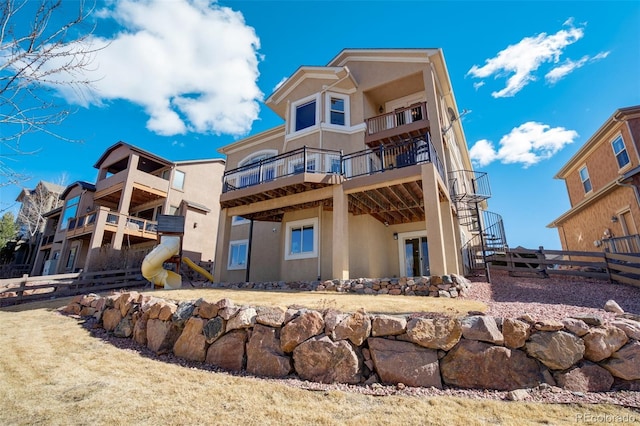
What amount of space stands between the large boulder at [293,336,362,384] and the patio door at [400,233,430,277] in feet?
31.6

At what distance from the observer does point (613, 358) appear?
11.9 feet

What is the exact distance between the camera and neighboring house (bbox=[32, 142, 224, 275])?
64.1 feet

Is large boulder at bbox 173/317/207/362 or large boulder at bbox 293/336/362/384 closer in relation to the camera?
large boulder at bbox 293/336/362/384

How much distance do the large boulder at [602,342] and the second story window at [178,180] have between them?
2404cm

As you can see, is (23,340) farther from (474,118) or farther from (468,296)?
(474,118)

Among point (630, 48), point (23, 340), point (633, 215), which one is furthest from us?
point (633, 215)

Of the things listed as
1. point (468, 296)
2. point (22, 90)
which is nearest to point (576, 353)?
point (468, 296)

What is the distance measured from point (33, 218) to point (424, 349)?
Result: 138 feet

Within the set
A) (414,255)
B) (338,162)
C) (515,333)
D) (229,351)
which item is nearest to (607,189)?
(414,255)

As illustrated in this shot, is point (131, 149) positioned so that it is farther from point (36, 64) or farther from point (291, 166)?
point (36, 64)

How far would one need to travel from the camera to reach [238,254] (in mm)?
15602

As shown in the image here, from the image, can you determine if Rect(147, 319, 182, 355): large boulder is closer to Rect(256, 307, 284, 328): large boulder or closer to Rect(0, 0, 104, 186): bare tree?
Rect(256, 307, 284, 328): large boulder

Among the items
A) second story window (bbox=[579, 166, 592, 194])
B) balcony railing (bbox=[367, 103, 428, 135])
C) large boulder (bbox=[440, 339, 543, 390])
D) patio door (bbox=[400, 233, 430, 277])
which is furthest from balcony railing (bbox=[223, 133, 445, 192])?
second story window (bbox=[579, 166, 592, 194])

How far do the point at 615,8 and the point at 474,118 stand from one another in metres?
6.83
